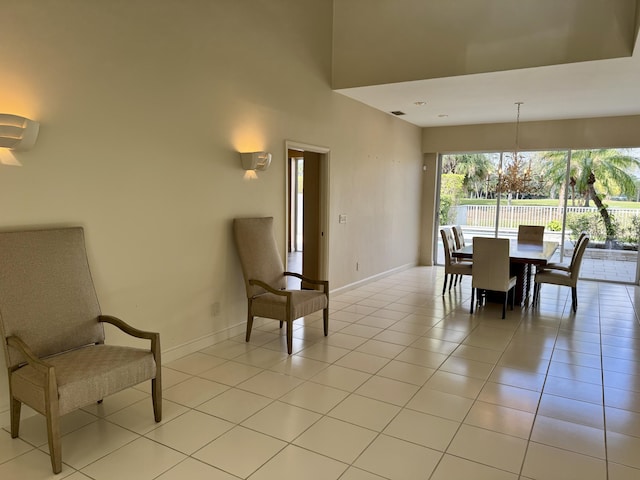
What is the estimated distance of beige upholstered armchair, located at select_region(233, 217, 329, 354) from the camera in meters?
4.18

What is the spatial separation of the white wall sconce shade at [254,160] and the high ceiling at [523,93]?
1.89 metres

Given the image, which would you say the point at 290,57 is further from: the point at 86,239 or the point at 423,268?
the point at 423,268

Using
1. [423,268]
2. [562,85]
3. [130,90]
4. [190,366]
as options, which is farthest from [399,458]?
[423,268]

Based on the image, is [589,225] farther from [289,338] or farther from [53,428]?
[53,428]

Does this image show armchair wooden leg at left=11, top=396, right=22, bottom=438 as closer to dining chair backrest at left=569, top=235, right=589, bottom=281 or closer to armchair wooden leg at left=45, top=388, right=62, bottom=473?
armchair wooden leg at left=45, top=388, right=62, bottom=473

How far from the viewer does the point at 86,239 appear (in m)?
3.18

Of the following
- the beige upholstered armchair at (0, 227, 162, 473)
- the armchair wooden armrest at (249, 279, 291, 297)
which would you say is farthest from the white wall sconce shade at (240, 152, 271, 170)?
the beige upholstered armchair at (0, 227, 162, 473)

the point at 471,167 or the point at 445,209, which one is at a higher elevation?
the point at 471,167

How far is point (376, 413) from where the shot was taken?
2998 millimetres

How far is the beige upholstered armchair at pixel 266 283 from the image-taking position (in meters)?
4.18

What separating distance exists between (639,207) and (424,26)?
5153mm

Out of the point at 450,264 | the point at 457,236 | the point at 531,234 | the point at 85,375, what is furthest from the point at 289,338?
the point at 531,234

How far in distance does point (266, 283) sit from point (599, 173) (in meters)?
6.43

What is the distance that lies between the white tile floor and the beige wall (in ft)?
2.09
